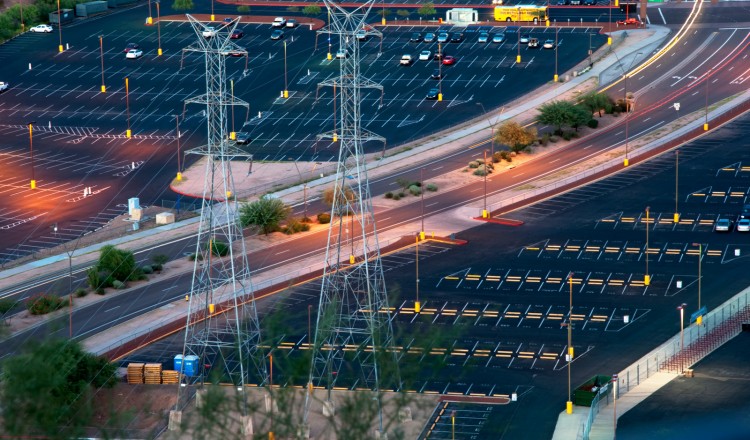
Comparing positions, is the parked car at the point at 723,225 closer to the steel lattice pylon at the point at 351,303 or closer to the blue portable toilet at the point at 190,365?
the steel lattice pylon at the point at 351,303

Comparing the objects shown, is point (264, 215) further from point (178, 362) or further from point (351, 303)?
point (178, 362)

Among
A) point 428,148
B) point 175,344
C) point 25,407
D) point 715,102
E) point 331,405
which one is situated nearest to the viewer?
point 25,407

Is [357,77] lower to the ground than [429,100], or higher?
higher

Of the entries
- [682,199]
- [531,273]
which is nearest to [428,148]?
[682,199]

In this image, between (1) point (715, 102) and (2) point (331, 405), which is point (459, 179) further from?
(2) point (331, 405)

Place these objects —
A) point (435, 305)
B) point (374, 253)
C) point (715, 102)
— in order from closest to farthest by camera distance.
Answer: point (435, 305) < point (374, 253) < point (715, 102)
